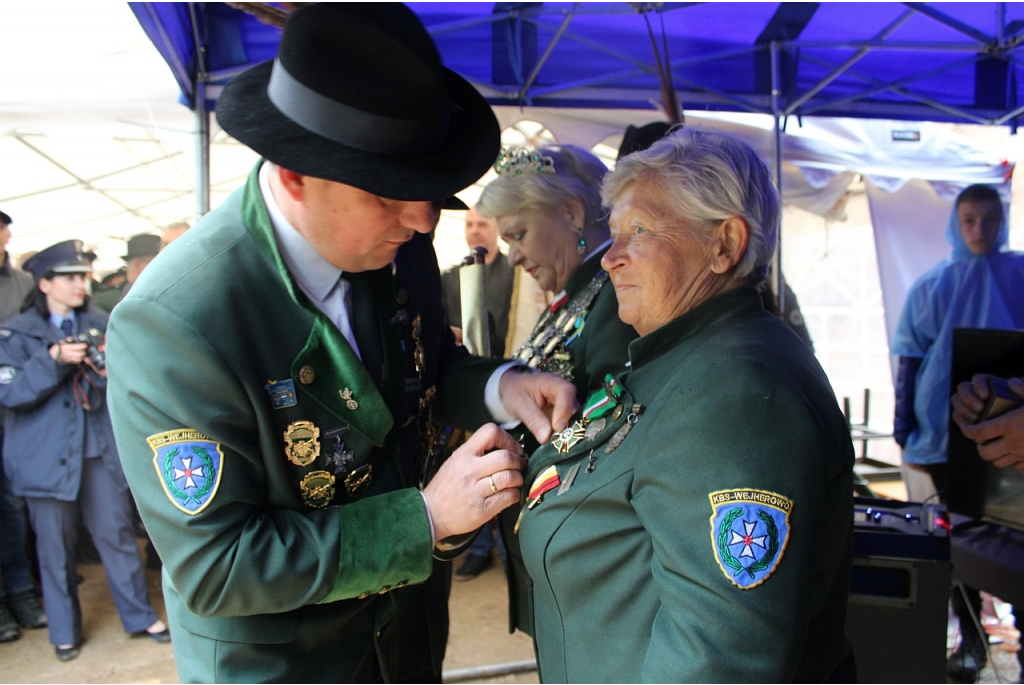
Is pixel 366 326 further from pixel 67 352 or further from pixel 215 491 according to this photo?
pixel 67 352

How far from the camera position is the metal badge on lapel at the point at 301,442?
4.70 feet

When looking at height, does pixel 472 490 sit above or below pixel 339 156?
below

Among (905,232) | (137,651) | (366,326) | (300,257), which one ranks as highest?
(905,232)

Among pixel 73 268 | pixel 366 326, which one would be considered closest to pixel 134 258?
pixel 73 268

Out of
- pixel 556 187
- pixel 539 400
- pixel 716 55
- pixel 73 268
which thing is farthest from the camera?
pixel 716 55

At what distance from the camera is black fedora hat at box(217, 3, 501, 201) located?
1317mm

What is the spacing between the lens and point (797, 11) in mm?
5059

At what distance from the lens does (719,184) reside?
5.25 feet

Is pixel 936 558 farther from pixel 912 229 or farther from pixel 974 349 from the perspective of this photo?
pixel 912 229

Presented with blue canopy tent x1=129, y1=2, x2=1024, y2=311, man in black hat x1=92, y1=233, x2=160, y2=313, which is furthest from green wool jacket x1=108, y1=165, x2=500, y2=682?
man in black hat x1=92, y1=233, x2=160, y2=313

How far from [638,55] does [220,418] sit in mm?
5103

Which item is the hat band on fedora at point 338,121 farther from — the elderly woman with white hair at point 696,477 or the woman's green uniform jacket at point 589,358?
the woman's green uniform jacket at point 589,358

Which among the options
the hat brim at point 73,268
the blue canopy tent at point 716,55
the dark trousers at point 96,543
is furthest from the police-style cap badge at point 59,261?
the dark trousers at point 96,543

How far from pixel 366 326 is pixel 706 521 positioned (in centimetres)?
88
